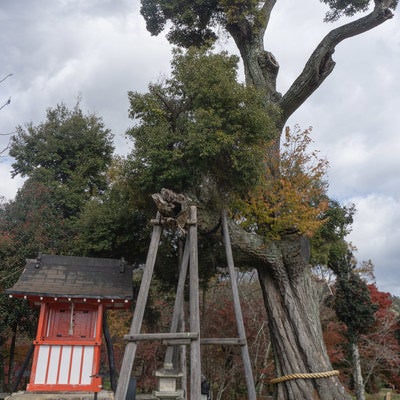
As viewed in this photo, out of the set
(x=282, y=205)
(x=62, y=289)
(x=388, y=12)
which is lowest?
(x=62, y=289)

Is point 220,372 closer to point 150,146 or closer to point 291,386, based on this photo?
point 291,386

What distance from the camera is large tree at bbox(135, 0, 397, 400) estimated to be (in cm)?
901

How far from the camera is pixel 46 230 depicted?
45.7 feet

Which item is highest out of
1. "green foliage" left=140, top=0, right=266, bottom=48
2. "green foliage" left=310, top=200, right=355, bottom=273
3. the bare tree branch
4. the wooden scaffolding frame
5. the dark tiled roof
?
"green foliage" left=140, top=0, right=266, bottom=48

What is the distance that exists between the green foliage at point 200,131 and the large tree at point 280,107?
108cm

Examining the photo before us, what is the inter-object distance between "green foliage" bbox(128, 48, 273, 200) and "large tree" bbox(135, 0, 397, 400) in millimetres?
1081

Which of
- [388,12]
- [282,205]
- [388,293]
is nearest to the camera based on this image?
[282,205]

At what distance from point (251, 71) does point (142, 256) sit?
291 inches

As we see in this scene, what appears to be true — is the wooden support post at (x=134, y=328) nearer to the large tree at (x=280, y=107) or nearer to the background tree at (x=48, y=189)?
the large tree at (x=280, y=107)

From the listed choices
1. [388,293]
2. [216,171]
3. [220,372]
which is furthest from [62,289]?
[388,293]

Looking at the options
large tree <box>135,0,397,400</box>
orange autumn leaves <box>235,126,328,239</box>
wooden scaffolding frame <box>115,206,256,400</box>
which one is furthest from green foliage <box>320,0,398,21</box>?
wooden scaffolding frame <box>115,206,256,400</box>

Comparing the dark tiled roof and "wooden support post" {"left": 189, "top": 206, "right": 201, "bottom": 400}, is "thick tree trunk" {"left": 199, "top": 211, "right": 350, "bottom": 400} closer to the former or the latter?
the dark tiled roof

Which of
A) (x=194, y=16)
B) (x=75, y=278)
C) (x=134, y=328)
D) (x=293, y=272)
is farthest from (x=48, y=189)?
(x=134, y=328)

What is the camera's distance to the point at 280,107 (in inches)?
452
